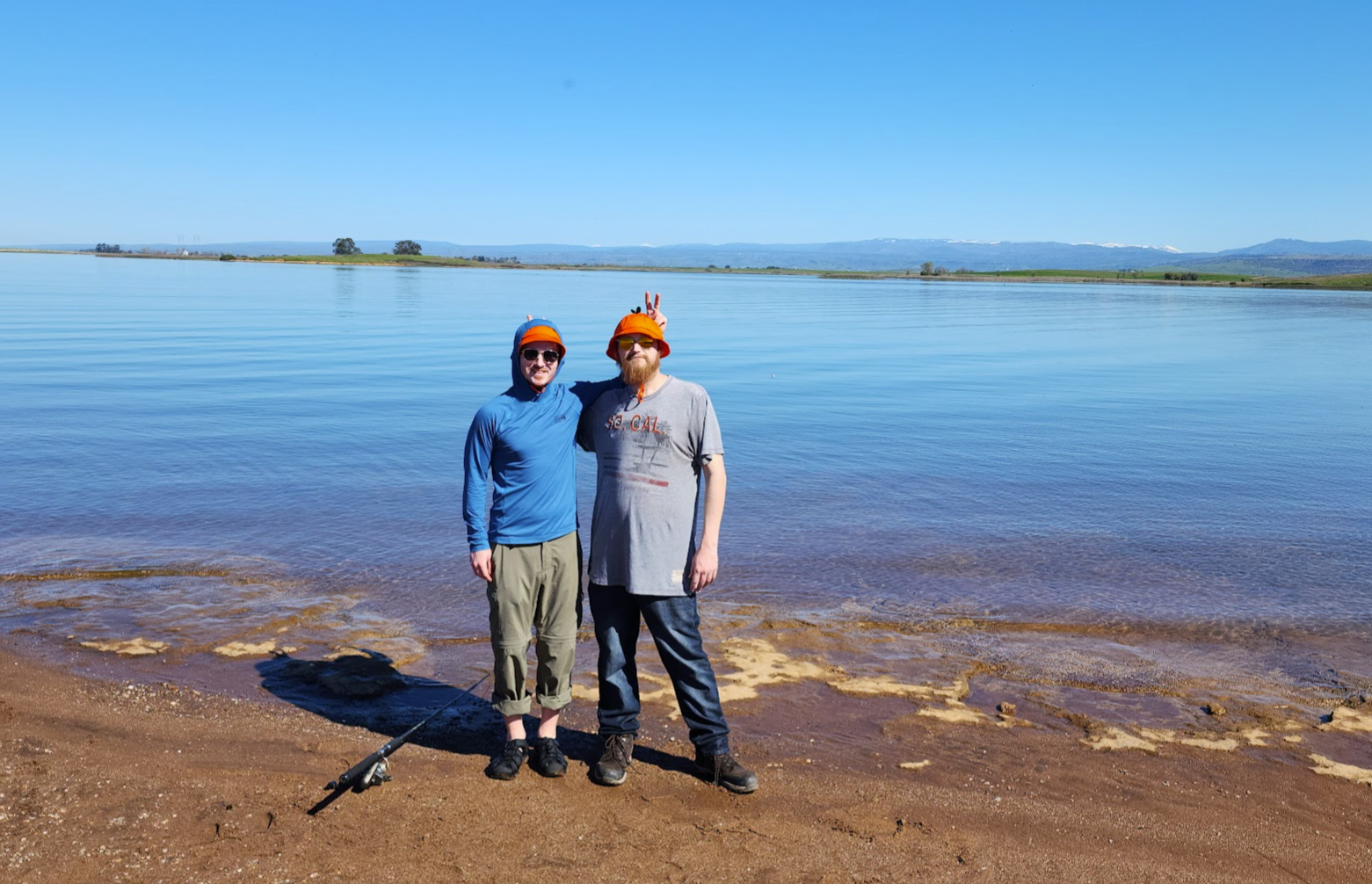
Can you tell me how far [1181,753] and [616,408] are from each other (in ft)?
11.7

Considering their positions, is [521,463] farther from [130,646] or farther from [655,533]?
[130,646]

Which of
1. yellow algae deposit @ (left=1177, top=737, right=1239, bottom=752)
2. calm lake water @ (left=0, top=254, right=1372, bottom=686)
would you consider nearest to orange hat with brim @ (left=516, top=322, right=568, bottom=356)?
calm lake water @ (left=0, top=254, right=1372, bottom=686)

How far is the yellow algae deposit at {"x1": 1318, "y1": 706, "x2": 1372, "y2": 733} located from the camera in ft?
19.5

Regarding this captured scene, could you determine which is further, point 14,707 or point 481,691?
point 481,691

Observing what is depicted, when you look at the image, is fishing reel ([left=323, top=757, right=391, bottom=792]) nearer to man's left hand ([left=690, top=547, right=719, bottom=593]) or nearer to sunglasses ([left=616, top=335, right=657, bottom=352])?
man's left hand ([left=690, top=547, right=719, bottom=593])

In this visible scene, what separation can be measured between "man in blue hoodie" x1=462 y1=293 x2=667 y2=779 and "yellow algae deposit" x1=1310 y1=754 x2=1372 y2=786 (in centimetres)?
396

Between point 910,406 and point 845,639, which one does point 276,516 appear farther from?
point 910,406

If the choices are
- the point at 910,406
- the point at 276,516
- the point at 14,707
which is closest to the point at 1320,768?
the point at 14,707

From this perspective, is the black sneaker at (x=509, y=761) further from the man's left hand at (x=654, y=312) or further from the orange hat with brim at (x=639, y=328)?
the man's left hand at (x=654, y=312)

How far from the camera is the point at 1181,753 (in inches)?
219

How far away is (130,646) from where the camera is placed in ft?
22.1

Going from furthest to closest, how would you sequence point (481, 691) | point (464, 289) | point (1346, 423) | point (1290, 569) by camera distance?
point (464, 289)
point (1346, 423)
point (1290, 569)
point (481, 691)

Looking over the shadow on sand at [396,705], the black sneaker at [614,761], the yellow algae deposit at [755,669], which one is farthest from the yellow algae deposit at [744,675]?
the black sneaker at [614,761]

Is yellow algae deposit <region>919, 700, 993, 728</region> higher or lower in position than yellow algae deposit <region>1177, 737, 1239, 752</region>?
lower
